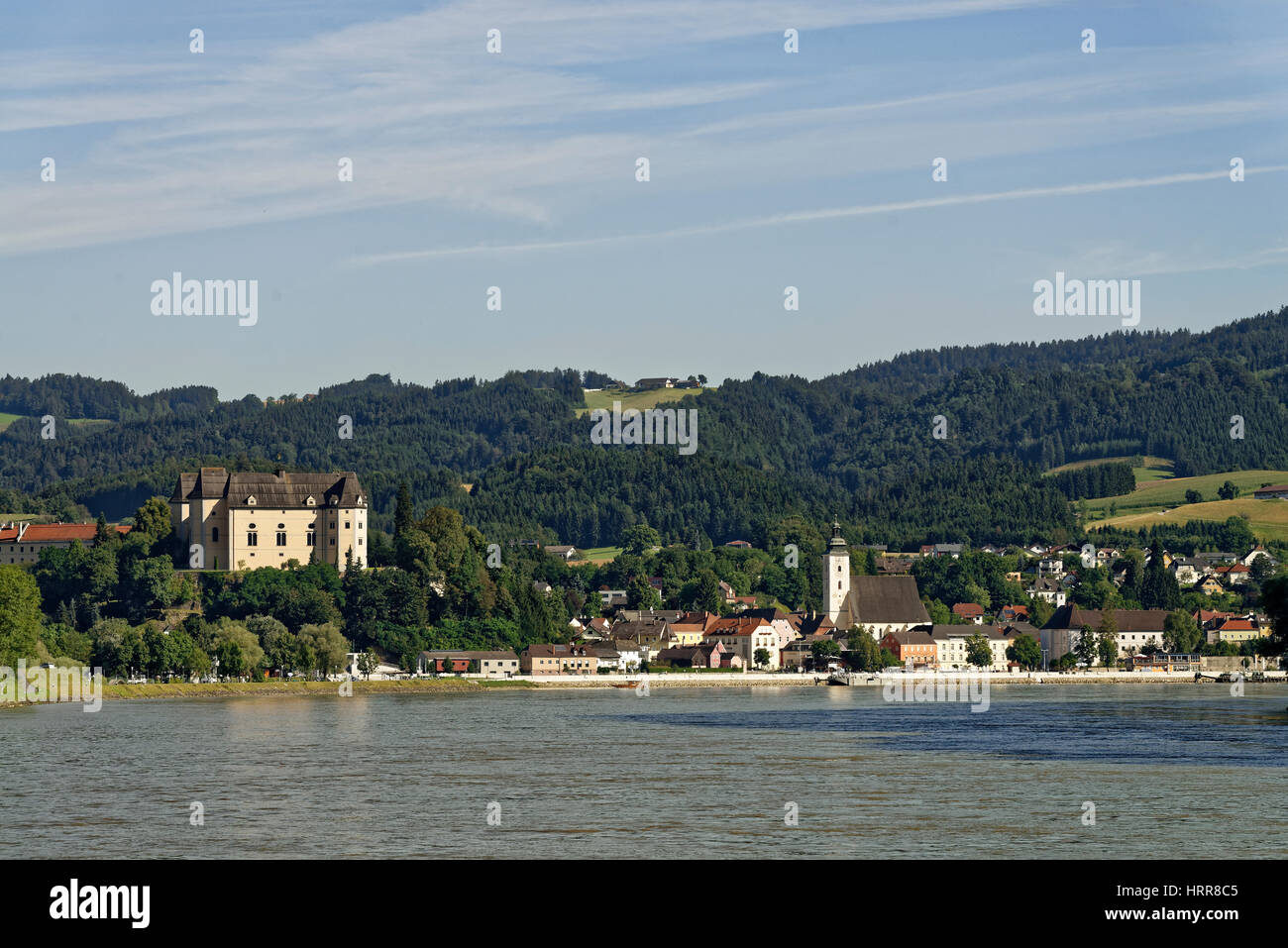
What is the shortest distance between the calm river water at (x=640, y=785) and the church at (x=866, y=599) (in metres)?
95.6

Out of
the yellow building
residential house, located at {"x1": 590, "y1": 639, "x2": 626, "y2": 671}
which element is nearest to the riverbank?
residential house, located at {"x1": 590, "y1": 639, "x2": 626, "y2": 671}

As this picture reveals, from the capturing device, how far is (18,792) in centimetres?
4234

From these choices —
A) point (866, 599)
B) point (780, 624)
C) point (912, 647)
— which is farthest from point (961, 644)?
point (780, 624)

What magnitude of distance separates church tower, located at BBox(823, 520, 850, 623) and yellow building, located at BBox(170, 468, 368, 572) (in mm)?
56820

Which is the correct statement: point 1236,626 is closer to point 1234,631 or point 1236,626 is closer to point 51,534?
point 1234,631

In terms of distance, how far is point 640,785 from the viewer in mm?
44375

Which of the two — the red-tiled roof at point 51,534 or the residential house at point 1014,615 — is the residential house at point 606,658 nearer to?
the red-tiled roof at point 51,534

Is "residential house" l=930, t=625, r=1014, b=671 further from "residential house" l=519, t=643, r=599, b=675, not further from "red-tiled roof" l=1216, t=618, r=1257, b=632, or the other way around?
"residential house" l=519, t=643, r=599, b=675

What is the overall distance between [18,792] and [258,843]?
12.3m

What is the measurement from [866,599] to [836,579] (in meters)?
3.84

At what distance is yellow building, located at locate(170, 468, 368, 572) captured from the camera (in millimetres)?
133750

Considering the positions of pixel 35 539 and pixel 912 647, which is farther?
pixel 35 539
